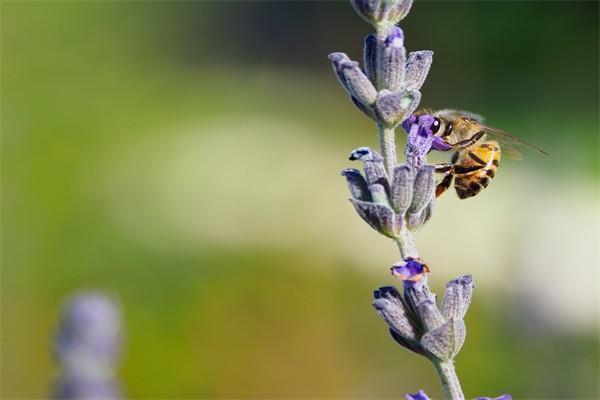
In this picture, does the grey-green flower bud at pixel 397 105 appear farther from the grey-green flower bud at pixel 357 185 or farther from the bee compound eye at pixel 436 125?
the bee compound eye at pixel 436 125

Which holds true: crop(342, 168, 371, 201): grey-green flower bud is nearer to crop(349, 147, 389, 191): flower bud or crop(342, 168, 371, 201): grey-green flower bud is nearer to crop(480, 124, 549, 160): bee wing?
crop(349, 147, 389, 191): flower bud

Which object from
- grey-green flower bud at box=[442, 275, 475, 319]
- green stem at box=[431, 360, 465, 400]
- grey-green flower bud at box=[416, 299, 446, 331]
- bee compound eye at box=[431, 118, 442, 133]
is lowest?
green stem at box=[431, 360, 465, 400]

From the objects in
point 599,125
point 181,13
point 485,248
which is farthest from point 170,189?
point 599,125

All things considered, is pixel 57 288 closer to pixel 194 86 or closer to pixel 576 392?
pixel 576 392

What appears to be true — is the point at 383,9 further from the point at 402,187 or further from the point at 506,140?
the point at 506,140

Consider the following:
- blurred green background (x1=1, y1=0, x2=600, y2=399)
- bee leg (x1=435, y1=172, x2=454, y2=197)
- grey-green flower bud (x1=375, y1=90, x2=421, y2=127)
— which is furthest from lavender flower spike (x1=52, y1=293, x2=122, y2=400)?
blurred green background (x1=1, y1=0, x2=600, y2=399)
